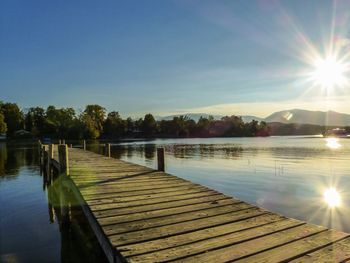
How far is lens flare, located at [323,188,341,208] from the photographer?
17172mm

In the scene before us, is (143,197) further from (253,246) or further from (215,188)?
(215,188)

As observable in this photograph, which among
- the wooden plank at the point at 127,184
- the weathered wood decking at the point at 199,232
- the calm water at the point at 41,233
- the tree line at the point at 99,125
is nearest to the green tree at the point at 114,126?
the tree line at the point at 99,125

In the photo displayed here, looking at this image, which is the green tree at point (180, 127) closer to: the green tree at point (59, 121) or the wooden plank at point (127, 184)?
the green tree at point (59, 121)

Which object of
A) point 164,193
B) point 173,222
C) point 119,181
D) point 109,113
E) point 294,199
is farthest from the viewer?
point 109,113

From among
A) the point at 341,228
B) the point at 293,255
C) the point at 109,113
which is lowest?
the point at 341,228

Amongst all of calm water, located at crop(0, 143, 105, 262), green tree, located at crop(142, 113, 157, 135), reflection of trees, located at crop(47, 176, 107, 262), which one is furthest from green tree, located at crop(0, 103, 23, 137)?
reflection of trees, located at crop(47, 176, 107, 262)

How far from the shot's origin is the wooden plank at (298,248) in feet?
16.0

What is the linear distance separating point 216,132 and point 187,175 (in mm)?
154722

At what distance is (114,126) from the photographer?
495 ft

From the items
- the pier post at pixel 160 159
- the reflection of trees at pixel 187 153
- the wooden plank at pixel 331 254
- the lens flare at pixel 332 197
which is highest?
the pier post at pixel 160 159

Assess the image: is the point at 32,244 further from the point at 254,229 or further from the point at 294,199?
the point at 294,199

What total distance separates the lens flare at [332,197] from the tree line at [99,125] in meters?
115

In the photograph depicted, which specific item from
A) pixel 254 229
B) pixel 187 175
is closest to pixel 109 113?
pixel 187 175

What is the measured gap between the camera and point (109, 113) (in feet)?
532
